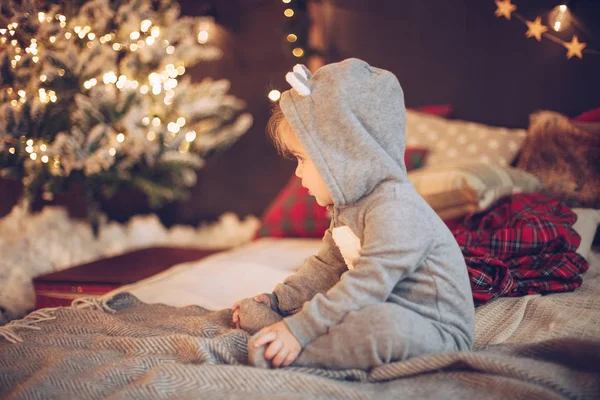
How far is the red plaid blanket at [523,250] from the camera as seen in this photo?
1292 millimetres

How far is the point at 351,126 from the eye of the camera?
97 cm

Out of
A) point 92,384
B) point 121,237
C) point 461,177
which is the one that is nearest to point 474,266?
point 461,177

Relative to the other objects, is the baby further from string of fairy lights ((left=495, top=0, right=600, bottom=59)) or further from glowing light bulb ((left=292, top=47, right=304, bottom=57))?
glowing light bulb ((left=292, top=47, right=304, bottom=57))

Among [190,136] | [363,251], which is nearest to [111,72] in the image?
[190,136]

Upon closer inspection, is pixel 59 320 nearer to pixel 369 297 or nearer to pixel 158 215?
pixel 369 297

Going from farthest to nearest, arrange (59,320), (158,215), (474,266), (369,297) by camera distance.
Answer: (158,215)
(474,266)
(59,320)
(369,297)

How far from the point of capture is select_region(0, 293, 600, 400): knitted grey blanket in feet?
2.55

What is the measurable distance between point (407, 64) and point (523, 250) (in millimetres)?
1486

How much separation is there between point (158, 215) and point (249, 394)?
8.45ft

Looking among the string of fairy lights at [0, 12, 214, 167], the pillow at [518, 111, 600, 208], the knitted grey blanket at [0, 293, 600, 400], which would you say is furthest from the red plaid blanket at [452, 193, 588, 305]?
the string of fairy lights at [0, 12, 214, 167]

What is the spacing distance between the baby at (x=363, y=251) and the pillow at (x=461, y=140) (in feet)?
3.65

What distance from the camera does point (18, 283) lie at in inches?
73.5

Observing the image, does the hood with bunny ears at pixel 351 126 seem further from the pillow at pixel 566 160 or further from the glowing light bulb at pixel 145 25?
the glowing light bulb at pixel 145 25

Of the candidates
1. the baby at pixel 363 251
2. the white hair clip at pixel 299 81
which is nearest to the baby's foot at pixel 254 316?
the baby at pixel 363 251
